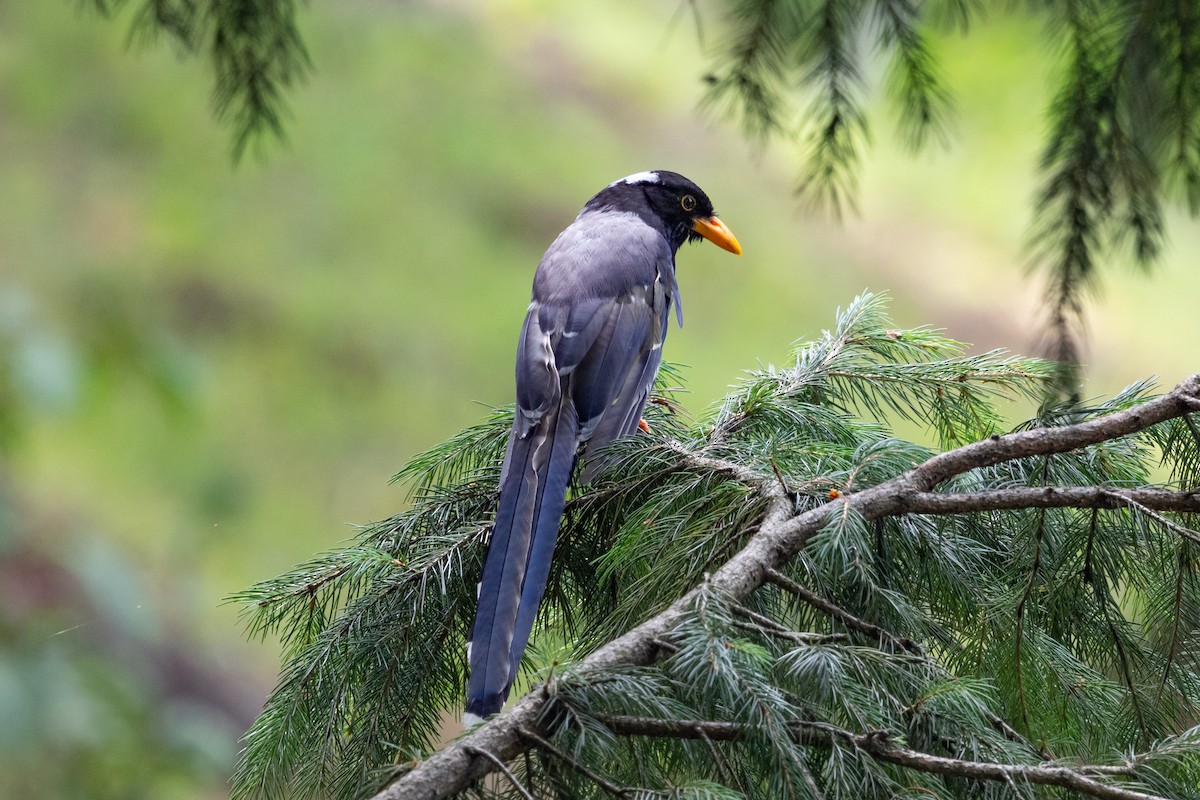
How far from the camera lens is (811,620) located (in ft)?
3.74

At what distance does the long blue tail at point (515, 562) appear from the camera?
124 cm

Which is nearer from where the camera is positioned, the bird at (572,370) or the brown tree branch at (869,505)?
the brown tree branch at (869,505)

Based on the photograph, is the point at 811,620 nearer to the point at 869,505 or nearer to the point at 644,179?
the point at 869,505

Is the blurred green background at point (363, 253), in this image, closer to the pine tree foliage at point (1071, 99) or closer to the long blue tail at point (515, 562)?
the long blue tail at point (515, 562)

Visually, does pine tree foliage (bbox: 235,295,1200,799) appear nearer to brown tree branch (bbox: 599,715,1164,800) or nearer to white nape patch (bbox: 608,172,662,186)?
brown tree branch (bbox: 599,715,1164,800)

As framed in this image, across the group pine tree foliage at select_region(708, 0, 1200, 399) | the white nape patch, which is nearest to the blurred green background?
the white nape patch

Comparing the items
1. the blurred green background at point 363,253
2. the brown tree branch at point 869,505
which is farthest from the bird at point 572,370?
the blurred green background at point 363,253

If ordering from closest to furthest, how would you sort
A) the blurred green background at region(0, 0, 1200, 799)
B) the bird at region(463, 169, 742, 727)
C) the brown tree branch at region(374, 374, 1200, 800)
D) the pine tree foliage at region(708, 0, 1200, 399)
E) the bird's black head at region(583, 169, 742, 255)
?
the brown tree branch at region(374, 374, 1200, 800)
the pine tree foliage at region(708, 0, 1200, 399)
the bird at region(463, 169, 742, 727)
the bird's black head at region(583, 169, 742, 255)
the blurred green background at region(0, 0, 1200, 799)

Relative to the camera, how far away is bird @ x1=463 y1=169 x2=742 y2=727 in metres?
1.31

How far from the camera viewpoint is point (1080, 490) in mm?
1022

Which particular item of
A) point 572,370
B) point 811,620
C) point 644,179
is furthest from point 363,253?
point 811,620

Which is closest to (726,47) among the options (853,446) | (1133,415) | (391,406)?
(853,446)

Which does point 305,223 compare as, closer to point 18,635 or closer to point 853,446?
point 18,635

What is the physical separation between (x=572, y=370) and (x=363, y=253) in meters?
4.47
